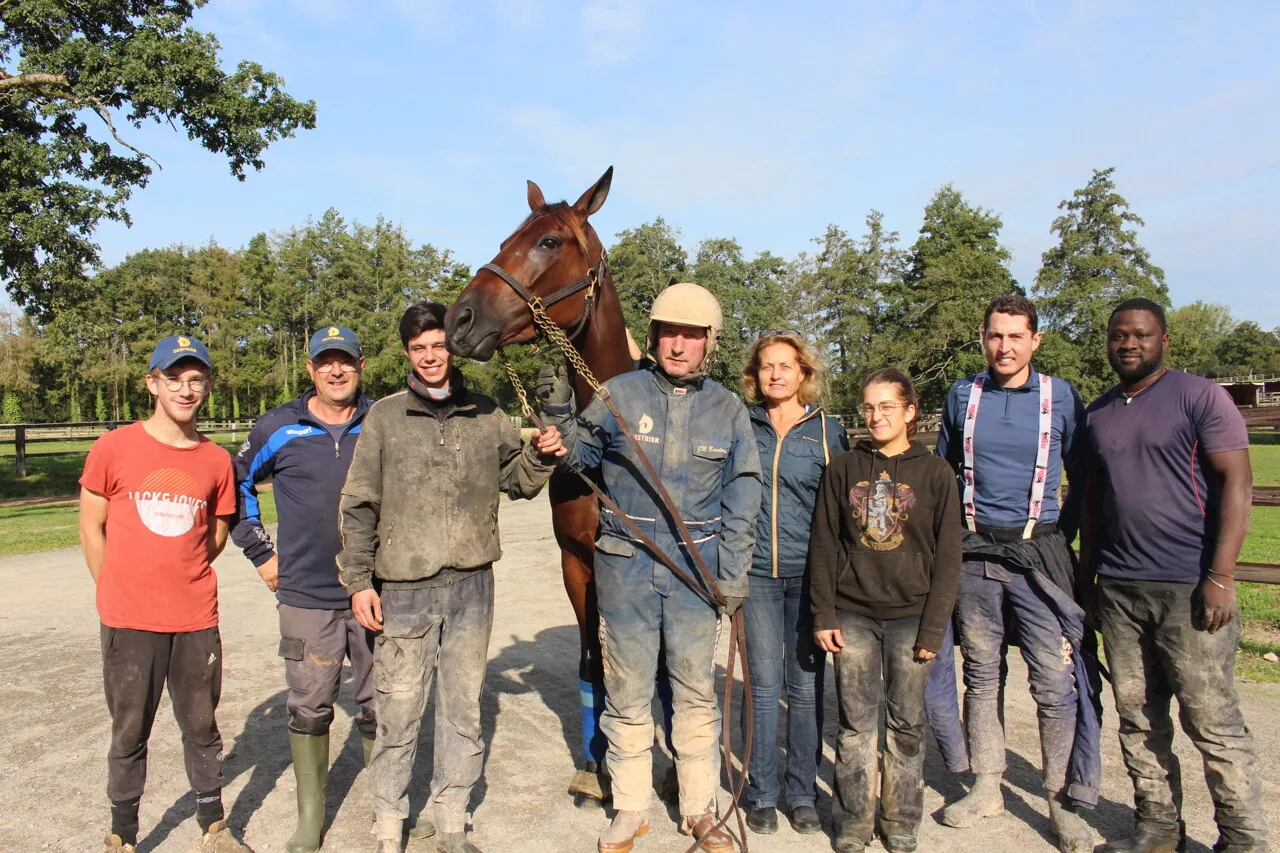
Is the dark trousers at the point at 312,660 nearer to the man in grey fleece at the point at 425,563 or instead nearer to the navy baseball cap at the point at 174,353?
the man in grey fleece at the point at 425,563

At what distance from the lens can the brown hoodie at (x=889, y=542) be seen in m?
3.42

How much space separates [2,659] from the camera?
6258mm

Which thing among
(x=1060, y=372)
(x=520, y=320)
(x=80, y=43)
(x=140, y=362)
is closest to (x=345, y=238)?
(x=140, y=362)

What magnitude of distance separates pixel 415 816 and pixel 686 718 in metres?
1.51

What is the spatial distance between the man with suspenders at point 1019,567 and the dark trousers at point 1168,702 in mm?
163

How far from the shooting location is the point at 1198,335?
69.8m

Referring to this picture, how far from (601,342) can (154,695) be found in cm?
250

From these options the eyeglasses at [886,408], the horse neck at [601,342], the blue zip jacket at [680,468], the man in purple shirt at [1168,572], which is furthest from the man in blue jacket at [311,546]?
the man in purple shirt at [1168,572]

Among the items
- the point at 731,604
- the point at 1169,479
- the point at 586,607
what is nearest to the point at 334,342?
the point at 586,607

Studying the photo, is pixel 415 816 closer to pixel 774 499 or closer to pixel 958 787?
pixel 774 499

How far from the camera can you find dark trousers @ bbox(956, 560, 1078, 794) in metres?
3.57

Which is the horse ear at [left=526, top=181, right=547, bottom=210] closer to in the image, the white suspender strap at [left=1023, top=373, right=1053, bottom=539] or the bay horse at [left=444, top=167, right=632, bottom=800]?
the bay horse at [left=444, top=167, right=632, bottom=800]

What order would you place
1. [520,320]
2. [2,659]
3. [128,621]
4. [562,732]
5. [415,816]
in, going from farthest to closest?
[2,659], [562,732], [415,816], [520,320], [128,621]

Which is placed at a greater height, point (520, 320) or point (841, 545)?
point (520, 320)
